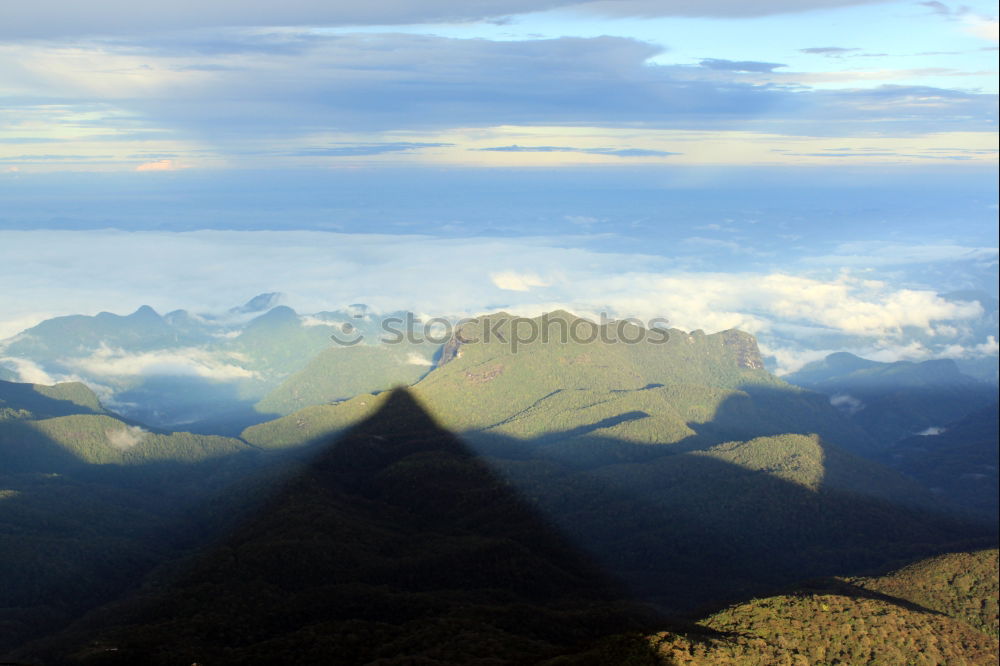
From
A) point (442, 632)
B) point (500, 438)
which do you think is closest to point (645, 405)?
point (500, 438)

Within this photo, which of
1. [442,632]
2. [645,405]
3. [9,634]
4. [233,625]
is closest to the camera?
[442,632]

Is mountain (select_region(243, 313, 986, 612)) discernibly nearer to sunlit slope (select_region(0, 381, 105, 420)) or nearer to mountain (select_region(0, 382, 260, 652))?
mountain (select_region(0, 382, 260, 652))

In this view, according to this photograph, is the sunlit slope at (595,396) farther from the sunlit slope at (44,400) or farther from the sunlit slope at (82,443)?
the sunlit slope at (44,400)

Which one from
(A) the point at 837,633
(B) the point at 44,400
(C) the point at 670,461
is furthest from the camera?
(B) the point at 44,400

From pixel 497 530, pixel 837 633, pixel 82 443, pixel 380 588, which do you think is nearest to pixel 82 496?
pixel 82 443

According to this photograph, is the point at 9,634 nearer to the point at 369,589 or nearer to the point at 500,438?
the point at 369,589

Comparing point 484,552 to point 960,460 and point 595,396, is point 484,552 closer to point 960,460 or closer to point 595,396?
point 595,396
